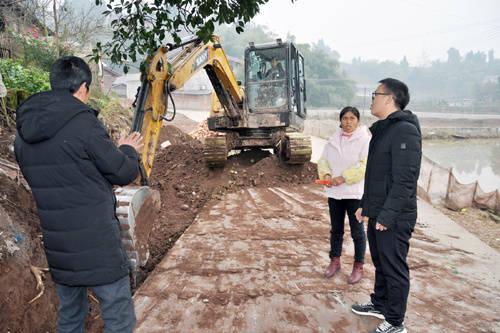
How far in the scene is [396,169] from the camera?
2.03 meters

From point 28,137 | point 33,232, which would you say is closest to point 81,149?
point 28,137

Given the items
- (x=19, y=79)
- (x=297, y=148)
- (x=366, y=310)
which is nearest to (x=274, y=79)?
(x=297, y=148)

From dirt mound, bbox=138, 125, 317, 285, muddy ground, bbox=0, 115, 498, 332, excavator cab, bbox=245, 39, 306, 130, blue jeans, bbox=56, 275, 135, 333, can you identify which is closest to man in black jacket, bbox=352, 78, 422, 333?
blue jeans, bbox=56, 275, 135, 333

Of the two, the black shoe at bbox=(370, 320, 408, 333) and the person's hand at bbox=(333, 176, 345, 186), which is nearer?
the black shoe at bbox=(370, 320, 408, 333)

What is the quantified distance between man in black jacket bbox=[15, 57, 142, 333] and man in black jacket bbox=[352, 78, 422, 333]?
1666 mm

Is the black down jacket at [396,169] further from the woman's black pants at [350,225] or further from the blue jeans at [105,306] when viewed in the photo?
the blue jeans at [105,306]

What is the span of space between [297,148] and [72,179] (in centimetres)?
608

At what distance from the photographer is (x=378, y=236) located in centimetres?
217

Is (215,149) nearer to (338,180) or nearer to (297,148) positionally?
(297,148)

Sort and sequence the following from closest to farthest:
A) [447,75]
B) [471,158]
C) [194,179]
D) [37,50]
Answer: [194,179], [37,50], [471,158], [447,75]

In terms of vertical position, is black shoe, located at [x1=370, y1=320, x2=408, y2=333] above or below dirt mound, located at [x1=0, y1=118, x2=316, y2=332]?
below

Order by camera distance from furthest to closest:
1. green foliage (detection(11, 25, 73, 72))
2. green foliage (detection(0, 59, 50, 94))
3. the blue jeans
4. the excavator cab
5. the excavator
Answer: green foliage (detection(11, 25, 73, 72)), the excavator cab, green foliage (detection(0, 59, 50, 94)), the excavator, the blue jeans

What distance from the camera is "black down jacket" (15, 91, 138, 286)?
4.76 feet

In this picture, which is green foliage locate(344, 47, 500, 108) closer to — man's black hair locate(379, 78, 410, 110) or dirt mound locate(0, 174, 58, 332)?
man's black hair locate(379, 78, 410, 110)
